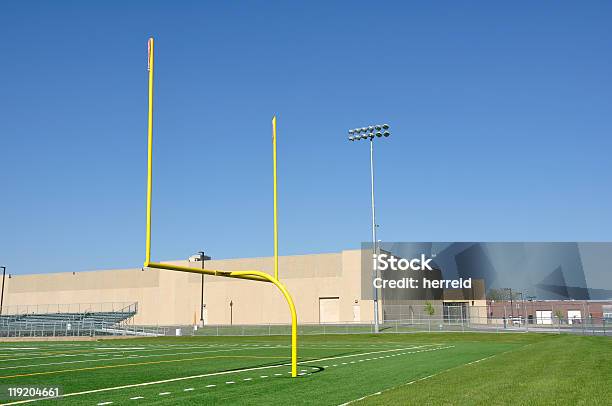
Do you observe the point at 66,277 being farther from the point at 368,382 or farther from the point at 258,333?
the point at 368,382

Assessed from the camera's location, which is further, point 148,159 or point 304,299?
point 304,299

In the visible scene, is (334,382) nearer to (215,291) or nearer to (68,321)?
(68,321)

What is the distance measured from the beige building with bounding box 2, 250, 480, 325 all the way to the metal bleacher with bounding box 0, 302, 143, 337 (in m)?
0.60

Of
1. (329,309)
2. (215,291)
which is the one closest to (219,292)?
(215,291)

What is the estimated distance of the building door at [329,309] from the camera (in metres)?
67.3

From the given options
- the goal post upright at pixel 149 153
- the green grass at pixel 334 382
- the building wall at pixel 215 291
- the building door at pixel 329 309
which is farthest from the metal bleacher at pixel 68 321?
the goal post upright at pixel 149 153

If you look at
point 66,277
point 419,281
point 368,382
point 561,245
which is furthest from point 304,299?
point 368,382

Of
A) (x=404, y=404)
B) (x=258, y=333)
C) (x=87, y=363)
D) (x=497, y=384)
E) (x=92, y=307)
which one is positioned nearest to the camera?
(x=404, y=404)

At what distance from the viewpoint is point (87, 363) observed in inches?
698

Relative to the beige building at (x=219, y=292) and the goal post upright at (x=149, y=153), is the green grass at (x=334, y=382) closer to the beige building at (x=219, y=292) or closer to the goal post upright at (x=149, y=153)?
the goal post upright at (x=149, y=153)

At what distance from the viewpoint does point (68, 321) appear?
5222cm

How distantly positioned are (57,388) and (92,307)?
74.8 m

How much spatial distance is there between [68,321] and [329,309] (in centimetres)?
2822

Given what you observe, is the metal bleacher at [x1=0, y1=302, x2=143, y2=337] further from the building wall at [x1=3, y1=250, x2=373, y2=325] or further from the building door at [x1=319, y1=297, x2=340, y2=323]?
the building door at [x1=319, y1=297, x2=340, y2=323]
